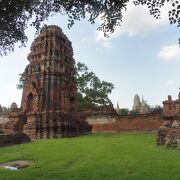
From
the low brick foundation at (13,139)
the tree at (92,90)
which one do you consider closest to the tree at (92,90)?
the tree at (92,90)

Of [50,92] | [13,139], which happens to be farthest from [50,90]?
[13,139]

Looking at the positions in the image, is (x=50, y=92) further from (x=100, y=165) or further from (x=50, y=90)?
(x=100, y=165)

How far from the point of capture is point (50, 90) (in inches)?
1017

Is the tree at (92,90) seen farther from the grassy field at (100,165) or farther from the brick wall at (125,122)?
the grassy field at (100,165)

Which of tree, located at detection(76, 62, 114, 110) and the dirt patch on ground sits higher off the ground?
tree, located at detection(76, 62, 114, 110)

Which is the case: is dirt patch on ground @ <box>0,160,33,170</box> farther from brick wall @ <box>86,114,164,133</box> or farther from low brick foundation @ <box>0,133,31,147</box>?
brick wall @ <box>86,114,164,133</box>

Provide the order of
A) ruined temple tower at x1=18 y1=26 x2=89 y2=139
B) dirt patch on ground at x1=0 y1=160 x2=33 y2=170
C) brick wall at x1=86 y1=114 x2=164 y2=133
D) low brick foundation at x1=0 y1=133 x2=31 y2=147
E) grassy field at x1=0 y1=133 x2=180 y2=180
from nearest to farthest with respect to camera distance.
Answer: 1. grassy field at x1=0 y1=133 x2=180 y2=180
2. dirt patch on ground at x1=0 y1=160 x2=33 y2=170
3. low brick foundation at x1=0 y1=133 x2=31 y2=147
4. ruined temple tower at x1=18 y1=26 x2=89 y2=139
5. brick wall at x1=86 y1=114 x2=164 y2=133

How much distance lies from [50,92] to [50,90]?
0.54 ft

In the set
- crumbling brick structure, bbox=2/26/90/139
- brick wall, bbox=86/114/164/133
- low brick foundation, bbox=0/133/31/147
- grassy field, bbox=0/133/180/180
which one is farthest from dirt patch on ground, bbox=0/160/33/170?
brick wall, bbox=86/114/164/133

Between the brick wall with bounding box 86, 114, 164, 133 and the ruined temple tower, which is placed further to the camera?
the brick wall with bounding box 86, 114, 164, 133

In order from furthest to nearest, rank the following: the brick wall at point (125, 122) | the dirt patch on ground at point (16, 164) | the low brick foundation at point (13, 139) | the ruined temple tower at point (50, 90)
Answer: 1. the brick wall at point (125, 122)
2. the ruined temple tower at point (50, 90)
3. the low brick foundation at point (13, 139)
4. the dirt patch on ground at point (16, 164)

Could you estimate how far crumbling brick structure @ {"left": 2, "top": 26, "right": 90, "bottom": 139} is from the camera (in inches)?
938

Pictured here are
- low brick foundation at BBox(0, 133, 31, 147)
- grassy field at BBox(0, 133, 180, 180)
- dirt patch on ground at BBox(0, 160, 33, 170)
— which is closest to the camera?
grassy field at BBox(0, 133, 180, 180)

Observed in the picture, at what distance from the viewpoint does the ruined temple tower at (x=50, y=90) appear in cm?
2381
